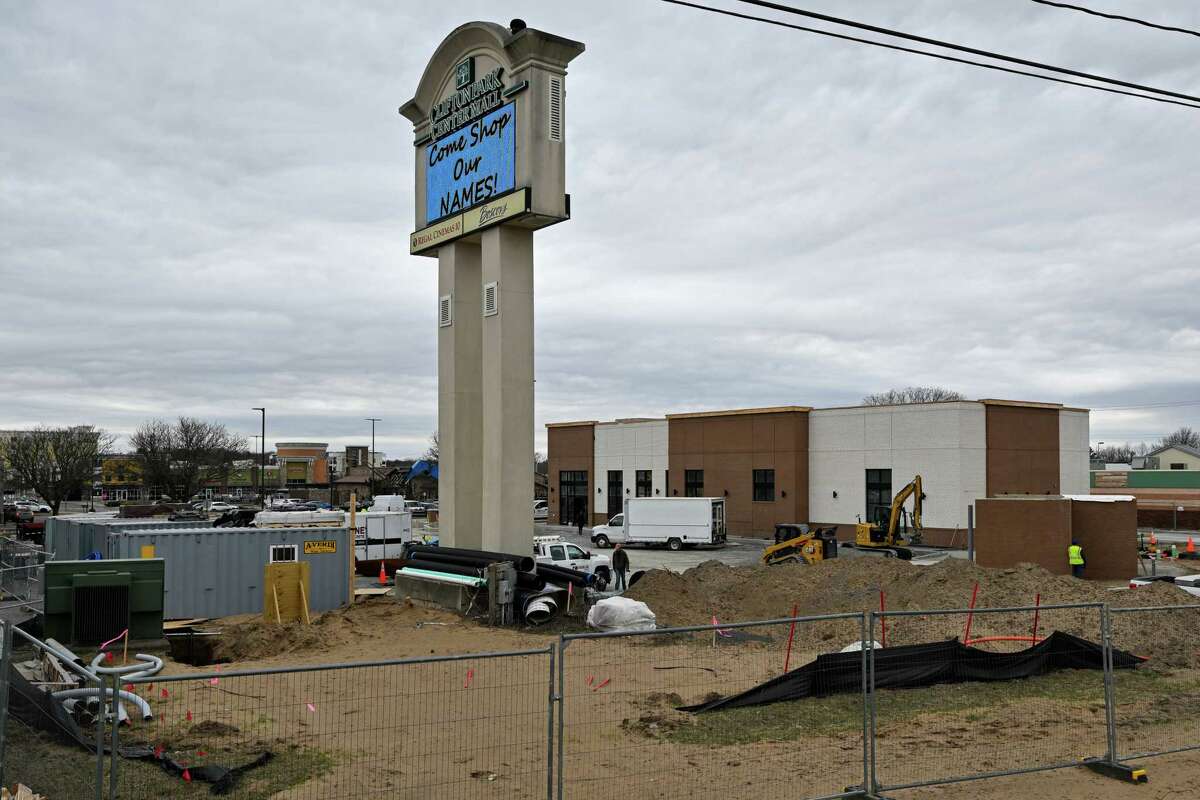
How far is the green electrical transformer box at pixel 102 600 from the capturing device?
62.4 ft

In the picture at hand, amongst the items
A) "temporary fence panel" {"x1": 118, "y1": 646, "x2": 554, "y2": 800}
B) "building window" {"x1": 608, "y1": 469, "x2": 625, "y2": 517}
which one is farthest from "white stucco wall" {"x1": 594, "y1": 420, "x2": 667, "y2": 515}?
"temporary fence panel" {"x1": 118, "y1": 646, "x2": 554, "y2": 800}

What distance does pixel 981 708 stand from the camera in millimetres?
13625

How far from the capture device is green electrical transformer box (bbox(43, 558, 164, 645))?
62.4 feet

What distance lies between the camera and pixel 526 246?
2414 centimetres

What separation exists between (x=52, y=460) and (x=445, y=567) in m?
73.8

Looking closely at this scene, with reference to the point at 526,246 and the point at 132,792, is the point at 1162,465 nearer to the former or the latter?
the point at 526,246

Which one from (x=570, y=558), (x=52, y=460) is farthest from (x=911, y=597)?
(x=52, y=460)

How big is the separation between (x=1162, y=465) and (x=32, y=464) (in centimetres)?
13675

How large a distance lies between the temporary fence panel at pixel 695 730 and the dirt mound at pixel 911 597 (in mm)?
4851

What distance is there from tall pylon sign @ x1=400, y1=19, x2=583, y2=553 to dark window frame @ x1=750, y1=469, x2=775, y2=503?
36248mm

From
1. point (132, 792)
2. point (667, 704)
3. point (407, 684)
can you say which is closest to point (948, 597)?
point (667, 704)

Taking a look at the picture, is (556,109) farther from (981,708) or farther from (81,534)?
(81,534)

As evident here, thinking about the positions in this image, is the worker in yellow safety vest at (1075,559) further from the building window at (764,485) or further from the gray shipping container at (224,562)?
the building window at (764,485)

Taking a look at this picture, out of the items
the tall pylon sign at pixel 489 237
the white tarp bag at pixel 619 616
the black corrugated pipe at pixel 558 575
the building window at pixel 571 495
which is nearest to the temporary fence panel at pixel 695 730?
the white tarp bag at pixel 619 616
